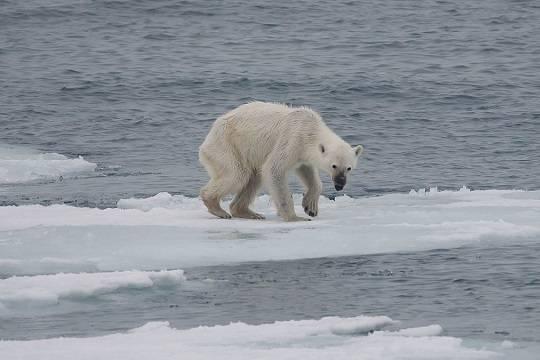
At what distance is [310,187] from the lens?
12.6 meters

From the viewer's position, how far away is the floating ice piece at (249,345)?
26.1 feet

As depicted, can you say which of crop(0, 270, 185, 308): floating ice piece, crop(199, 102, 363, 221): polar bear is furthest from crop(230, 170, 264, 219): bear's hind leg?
crop(0, 270, 185, 308): floating ice piece

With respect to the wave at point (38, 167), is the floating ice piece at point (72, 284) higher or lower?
higher

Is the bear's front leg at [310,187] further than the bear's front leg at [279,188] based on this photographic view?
Yes

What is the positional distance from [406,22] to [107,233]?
18869 mm

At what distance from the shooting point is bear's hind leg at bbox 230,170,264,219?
12727 mm

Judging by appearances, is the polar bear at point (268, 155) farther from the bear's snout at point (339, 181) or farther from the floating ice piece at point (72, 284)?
the floating ice piece at point (72, 284)

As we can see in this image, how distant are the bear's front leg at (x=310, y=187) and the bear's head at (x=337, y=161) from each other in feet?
1.80

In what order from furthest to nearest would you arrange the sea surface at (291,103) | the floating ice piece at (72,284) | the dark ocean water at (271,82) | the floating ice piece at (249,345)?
Answer: 1. the dark ocean water at (271,82)
2. the sea surface at (291,103)
3. the floating ice piece at (72,284)
4. the floating ice piece at (249,345)

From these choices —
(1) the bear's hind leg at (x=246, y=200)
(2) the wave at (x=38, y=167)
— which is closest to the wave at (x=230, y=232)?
(1) the bear's hind leg at (x=246, y=200)

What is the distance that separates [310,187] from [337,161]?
32.9 inches

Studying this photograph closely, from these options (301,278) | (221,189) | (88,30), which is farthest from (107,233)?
(88,30)

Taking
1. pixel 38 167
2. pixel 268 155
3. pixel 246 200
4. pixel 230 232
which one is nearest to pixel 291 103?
pixel 38 167

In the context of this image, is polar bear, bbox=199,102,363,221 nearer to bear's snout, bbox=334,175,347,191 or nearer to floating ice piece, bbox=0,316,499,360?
bear's snout, bbox=334,175,347,191
